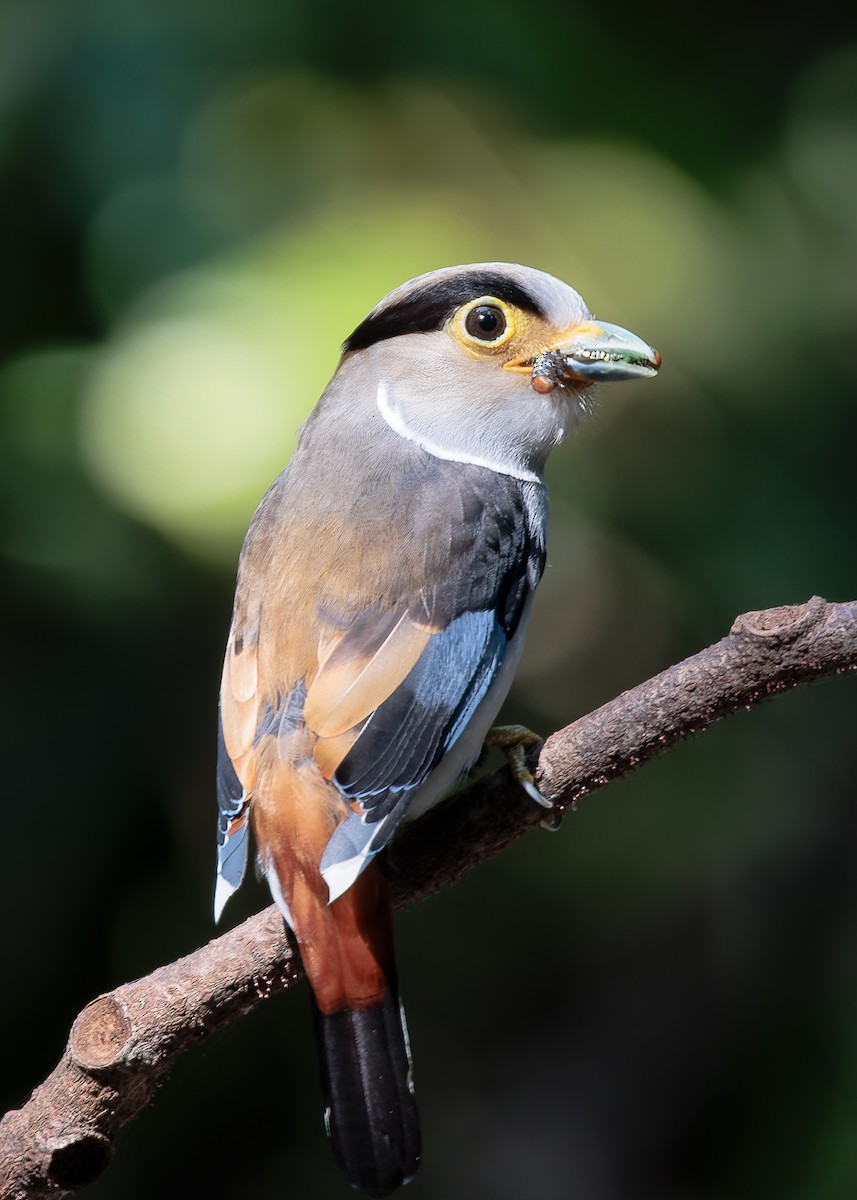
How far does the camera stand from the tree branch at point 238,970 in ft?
5.91

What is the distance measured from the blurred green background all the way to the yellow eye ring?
81cm

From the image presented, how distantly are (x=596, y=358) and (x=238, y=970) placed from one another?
1.14 meters

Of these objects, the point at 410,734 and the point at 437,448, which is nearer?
the point at 410,734

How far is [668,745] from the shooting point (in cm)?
187

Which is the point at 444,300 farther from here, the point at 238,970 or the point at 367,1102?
the point at 367,1102

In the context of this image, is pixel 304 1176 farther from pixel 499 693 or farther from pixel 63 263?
pixel 63 263

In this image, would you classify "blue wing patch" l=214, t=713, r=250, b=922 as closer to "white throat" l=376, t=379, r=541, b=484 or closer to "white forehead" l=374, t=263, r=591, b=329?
"white throat" l=376, t=379, r=541, b=484

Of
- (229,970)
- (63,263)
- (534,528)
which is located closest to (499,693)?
(534,528)

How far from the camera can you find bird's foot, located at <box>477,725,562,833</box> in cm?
195

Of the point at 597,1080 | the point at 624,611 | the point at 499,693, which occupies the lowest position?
the point at 597,1080

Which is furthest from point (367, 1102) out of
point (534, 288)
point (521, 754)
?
point (534, 288)

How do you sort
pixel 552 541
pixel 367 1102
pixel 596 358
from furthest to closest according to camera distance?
A: pixel 552 541, pixel 596 358, pixel 367 1102

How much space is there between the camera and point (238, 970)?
1904 mm

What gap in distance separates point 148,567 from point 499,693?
128 cm
